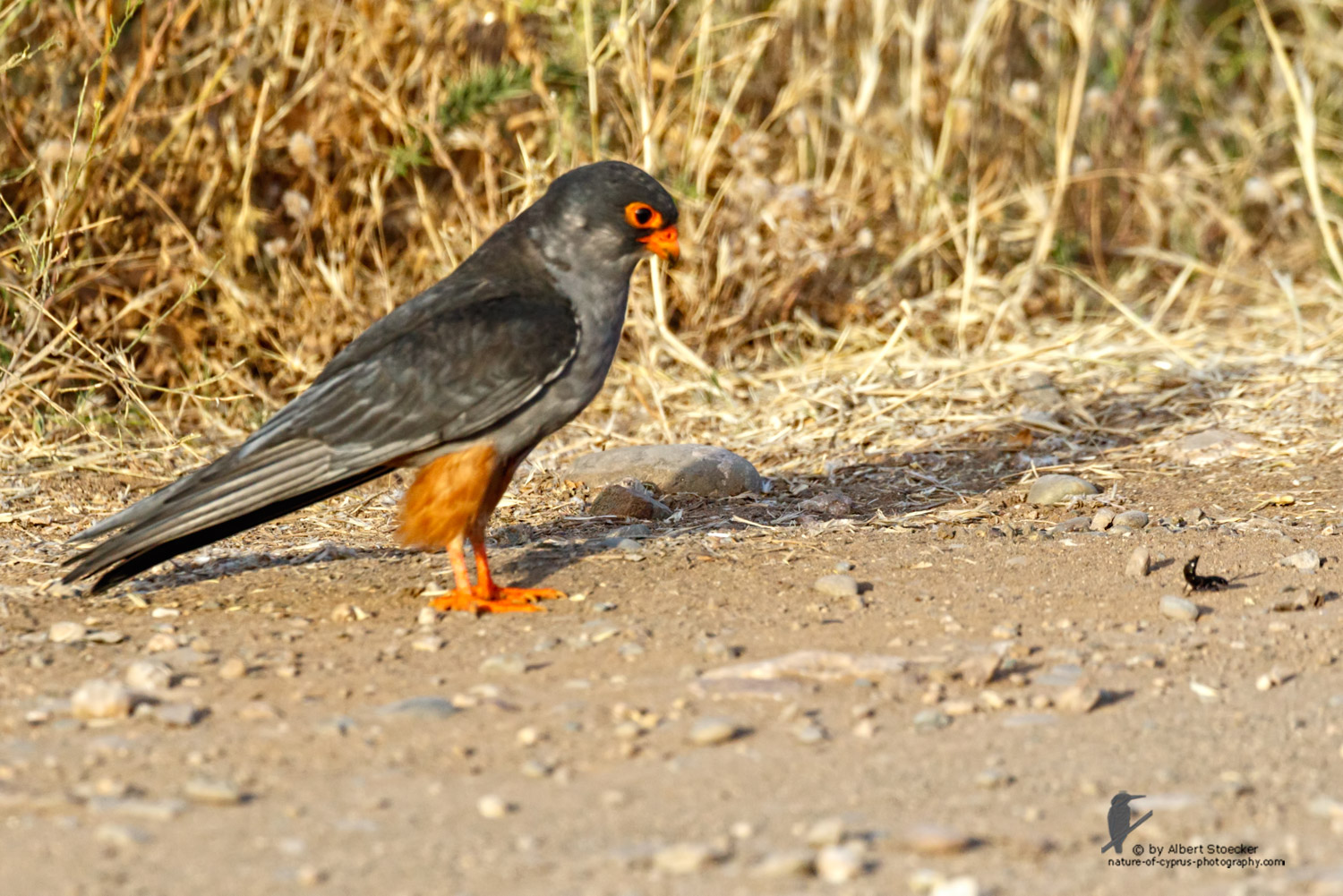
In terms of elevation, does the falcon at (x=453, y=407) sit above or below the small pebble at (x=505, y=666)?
above

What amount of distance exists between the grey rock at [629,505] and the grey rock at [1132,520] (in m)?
1.47

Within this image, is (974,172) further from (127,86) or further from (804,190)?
(127,86)

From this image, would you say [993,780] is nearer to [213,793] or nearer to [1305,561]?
[213,793]

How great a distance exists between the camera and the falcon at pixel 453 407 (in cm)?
389

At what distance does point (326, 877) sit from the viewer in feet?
7.83

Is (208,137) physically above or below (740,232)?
above

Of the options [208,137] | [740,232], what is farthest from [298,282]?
[740,232]

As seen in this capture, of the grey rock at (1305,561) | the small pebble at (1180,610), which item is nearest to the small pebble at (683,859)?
the small pebble at (1180,610)

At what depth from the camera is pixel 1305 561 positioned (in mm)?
4211

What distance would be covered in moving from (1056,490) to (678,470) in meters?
1.30

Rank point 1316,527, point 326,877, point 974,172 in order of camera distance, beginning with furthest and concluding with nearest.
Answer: point 974,172
point 1316,527
point 326,877

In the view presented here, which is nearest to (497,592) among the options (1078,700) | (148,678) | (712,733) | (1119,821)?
(148,678)

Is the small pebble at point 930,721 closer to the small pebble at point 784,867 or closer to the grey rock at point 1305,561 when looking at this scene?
the small pebble at point 784,867

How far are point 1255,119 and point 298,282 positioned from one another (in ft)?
19.5
